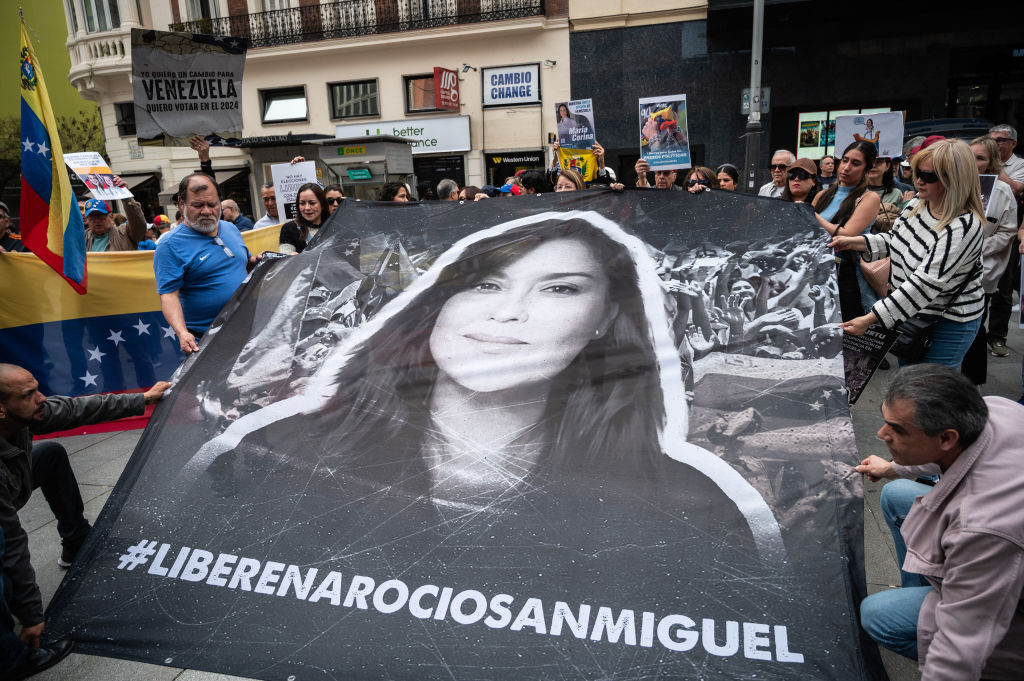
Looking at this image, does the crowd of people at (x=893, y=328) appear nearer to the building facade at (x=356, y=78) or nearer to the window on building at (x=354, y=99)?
the building facade at (x=356, y=78)

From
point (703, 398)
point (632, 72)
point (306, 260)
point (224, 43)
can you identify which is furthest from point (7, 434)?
point (632, 72)

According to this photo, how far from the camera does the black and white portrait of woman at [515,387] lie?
2318mm

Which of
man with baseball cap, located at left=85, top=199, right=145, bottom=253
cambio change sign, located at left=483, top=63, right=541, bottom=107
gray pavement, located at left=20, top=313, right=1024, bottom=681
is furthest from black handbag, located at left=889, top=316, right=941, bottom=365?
cambio change sign, located at left=483, top=63, right=541, bottom=107

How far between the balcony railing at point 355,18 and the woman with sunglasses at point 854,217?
16.1 metres

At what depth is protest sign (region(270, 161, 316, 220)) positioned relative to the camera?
663 cm

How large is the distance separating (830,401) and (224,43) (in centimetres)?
545

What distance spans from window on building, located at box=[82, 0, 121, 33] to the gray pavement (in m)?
21.6

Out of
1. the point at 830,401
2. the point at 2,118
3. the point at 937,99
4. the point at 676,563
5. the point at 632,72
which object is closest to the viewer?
the point at 676,563

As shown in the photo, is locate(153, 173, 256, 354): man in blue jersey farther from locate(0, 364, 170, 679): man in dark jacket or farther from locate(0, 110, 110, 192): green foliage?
locate(0, 110, 110, 192): green foliage

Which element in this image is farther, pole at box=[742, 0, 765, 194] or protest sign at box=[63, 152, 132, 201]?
pole at box=[742, 0, 765, 194]

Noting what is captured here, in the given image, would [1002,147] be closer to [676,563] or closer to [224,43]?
[676,563]

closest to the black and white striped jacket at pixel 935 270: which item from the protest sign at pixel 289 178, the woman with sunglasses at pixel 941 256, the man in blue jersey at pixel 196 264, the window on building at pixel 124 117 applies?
the woman with sunglasses at pixel 941 256

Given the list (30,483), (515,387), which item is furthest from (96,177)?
(515,387)

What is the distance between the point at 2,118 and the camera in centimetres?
2641
